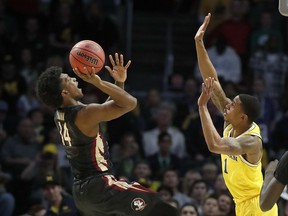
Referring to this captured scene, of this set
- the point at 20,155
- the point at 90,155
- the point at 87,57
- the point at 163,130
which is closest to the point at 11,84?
the point at 20,155

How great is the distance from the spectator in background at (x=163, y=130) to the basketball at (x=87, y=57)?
6.16m

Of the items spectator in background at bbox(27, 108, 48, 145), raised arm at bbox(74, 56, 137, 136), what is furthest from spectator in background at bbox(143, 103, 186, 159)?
raised arm at bbox(74, 56, 137, 136)

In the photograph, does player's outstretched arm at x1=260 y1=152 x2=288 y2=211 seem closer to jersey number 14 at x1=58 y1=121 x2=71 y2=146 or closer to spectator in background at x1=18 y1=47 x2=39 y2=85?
jersey number 14 at x1=58 y1=121 x2=71 y2=146

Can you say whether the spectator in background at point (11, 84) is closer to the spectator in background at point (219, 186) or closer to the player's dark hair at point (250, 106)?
the spectator in background at point (219, 186)

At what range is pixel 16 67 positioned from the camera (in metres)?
15.8

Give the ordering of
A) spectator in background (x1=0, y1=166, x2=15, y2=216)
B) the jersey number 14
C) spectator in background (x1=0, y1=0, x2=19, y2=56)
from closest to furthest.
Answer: the jersey number 14
spectator in background (x1=0, y1=166, x2=15, y2=216)
spectator in background (x1=0, y1=0, x2=19, y2=56)

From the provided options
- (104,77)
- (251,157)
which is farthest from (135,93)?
(251,157)

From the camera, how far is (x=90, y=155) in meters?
8.48

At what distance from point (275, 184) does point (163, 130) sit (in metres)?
7.94

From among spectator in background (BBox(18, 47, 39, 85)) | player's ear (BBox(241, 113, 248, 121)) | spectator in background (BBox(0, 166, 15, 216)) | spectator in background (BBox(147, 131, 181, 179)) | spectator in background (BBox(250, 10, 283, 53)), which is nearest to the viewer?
player's ear (BBox(241, 113, 248, 121))

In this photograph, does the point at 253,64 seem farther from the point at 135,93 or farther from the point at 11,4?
the point at 11,4

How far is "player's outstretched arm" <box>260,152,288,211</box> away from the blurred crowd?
4720 millimetres

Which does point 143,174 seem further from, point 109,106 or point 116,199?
point 109,106

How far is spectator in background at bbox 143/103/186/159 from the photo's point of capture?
1484cm
